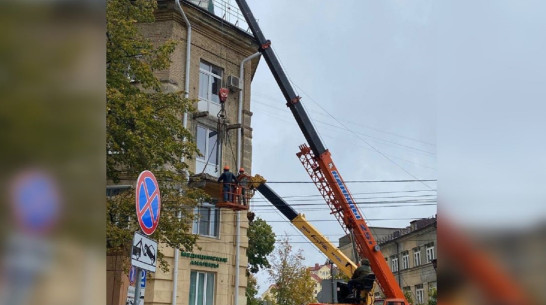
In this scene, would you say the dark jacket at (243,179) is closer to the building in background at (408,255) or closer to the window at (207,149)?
the window at (207,149)

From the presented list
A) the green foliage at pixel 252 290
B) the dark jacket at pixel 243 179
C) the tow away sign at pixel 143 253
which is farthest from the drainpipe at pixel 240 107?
the green foliage at pixel 252 290

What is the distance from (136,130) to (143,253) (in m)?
5.50

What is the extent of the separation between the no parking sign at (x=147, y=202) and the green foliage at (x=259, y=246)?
28289 millimetres

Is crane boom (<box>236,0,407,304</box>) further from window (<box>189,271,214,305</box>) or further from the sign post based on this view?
the sign post

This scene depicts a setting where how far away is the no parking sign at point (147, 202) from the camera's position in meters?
5.38

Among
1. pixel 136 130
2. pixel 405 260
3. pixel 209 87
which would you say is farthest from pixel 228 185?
pixel 405 260

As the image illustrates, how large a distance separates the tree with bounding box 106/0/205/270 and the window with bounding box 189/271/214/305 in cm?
487

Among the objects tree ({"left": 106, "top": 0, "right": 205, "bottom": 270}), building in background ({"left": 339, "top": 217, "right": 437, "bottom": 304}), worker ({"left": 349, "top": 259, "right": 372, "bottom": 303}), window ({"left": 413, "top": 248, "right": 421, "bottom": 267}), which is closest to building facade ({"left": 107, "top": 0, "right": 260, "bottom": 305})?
tree ({"left": 106, "top": 0, "right": 205, "bottom": 270})

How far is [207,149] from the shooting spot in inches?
723

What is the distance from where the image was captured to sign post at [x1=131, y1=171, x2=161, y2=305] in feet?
17.2
